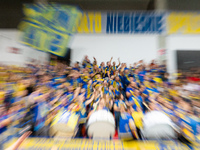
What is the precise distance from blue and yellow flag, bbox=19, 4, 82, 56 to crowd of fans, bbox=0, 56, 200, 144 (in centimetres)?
23

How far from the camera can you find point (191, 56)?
1.14 m

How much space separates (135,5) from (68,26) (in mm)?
1146

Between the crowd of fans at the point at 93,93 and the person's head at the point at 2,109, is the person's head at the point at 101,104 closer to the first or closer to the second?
the crowd of fans at the point at 93,93

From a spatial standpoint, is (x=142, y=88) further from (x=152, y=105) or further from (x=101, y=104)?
(x=101, y=104)

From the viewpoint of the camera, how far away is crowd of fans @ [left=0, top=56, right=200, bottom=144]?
2.86 ft

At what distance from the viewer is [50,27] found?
3.34 feet

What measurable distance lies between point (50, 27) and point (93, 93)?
2.86 ft

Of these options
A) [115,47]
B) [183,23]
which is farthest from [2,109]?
[183,23]

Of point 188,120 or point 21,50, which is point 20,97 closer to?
point 21,50

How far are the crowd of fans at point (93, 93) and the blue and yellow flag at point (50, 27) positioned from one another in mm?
228

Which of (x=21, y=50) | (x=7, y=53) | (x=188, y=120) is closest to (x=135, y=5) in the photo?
(x=188, y=120)

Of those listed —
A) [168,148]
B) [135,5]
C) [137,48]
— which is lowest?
[168,148]

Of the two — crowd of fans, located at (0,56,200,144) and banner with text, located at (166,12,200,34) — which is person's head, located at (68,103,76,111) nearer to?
crowd of fans, located at (0,56,200,144)

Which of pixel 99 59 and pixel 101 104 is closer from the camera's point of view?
pixel 101 104
